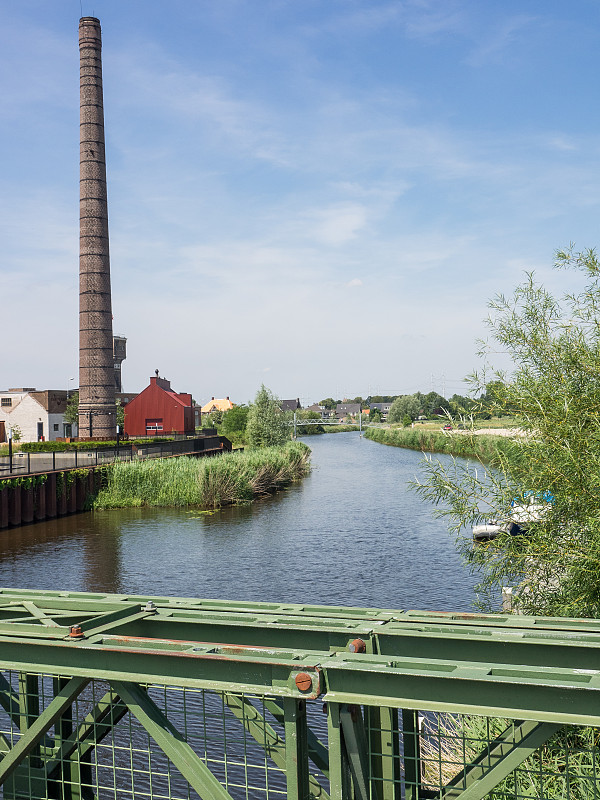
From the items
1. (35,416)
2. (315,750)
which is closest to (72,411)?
(35,416)

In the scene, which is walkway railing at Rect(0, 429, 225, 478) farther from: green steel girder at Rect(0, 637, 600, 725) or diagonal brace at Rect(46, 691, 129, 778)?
green steel girder at Rect(0, 637, 600, 725)

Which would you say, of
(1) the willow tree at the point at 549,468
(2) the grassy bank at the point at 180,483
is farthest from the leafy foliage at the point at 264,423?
(1) the willow tree at the point at 549,468

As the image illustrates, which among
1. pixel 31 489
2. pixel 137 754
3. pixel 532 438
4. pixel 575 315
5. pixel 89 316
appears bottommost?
pixel 137 754

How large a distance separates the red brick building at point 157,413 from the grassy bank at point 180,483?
33575 mm

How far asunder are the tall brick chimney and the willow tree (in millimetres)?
39416

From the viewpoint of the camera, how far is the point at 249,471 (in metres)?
35.3

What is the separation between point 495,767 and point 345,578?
15.9 metres

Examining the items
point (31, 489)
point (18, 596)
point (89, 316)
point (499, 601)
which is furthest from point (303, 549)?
point (89, 316)

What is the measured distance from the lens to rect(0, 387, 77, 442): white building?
226ft

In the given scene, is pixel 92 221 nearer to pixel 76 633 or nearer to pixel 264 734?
pixel 76 633

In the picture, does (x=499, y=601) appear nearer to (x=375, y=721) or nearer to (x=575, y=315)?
(x=575, y=315)

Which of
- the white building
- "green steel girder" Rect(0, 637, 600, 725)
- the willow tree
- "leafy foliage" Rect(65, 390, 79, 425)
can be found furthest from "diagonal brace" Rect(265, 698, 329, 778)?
the white building

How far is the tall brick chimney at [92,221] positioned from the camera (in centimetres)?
4453

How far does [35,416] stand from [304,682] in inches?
A: 2796
